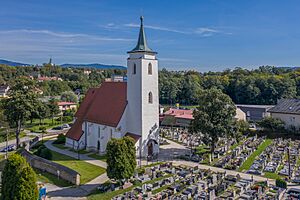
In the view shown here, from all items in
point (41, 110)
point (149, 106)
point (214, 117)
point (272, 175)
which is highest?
point (149, 106)

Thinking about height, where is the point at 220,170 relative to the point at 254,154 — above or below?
below

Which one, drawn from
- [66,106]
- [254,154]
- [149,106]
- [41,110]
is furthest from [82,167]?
[66,106]

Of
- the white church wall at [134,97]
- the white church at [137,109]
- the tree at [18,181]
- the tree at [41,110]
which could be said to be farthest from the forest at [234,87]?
the tree at [18,181]

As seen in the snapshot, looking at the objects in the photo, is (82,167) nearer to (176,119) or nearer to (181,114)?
(176,119)

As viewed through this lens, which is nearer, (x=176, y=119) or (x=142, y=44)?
(x=142, y=44)

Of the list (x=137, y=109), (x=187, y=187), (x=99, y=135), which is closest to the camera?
(x=187, y=187)

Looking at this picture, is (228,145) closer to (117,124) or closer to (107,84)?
(117,124)
